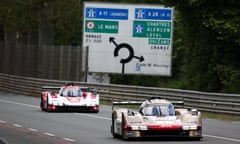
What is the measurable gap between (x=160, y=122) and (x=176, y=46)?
39.7m

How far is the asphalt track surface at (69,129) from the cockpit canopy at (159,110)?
603 mm

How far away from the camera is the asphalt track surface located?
18.7 metres

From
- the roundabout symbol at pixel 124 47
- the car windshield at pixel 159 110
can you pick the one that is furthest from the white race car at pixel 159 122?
the roundabout symbol at pixel 124 47

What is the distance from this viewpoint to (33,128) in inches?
913

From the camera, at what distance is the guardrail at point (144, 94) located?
98.3 feet

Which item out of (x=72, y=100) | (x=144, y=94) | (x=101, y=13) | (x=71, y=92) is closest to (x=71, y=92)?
(x=71, y=92)

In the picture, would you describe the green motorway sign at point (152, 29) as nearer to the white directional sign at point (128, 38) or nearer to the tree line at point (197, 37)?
the white directional sign at point (128, 38)

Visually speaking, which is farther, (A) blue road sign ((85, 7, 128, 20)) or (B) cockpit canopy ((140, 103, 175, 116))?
(A) blue road sign ((85, 7, 128, 20))

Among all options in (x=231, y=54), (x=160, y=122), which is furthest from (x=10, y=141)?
(x=231, y=54)

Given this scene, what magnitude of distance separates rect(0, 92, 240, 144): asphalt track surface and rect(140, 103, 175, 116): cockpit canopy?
603 millimetres

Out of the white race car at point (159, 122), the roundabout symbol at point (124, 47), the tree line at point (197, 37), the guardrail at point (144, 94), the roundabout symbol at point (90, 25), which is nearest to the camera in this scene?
the white race car at point (159, 122)

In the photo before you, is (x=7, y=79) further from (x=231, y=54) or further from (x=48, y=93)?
(x=48, y=93)

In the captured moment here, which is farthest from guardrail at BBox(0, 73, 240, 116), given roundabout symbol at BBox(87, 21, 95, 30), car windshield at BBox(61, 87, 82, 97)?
car windshield at BBox(61, 87, 82, 97)

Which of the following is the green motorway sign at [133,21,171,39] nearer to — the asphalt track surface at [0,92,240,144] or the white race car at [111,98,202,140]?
the asphalt track surface at [0,92,240,144]
